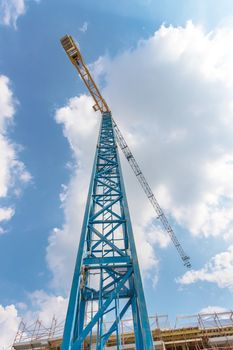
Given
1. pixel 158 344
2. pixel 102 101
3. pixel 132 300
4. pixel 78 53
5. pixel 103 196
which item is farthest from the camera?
pixel 102 101

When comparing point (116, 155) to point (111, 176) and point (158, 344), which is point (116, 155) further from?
point (158, 344)

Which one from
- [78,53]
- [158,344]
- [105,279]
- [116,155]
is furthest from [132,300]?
[78,53]

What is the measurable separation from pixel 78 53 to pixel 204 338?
27107 millimetres

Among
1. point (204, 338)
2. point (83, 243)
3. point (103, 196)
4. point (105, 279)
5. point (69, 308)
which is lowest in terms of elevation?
point (69, 308)

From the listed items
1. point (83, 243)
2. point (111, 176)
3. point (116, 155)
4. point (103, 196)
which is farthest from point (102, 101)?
point (83, 243)

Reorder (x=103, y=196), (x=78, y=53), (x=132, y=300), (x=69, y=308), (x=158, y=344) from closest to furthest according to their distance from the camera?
(x=69, y=308) < (x=132, y=300) < (x=103, y=196) < (x=158, y=344) < (x=78, y=53)

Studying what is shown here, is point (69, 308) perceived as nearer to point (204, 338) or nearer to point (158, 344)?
point (158, 344)

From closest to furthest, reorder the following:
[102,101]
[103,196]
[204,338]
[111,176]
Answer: [103,196] < [111,176] < [204,338] < [102,101]

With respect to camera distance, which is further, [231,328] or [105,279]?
[231,328]

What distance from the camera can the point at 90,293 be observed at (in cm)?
796

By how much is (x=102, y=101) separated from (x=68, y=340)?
2343 cm

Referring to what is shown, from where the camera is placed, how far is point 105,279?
823 cm

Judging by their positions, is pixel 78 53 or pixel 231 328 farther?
pixel 78 53

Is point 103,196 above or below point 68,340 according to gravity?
above
